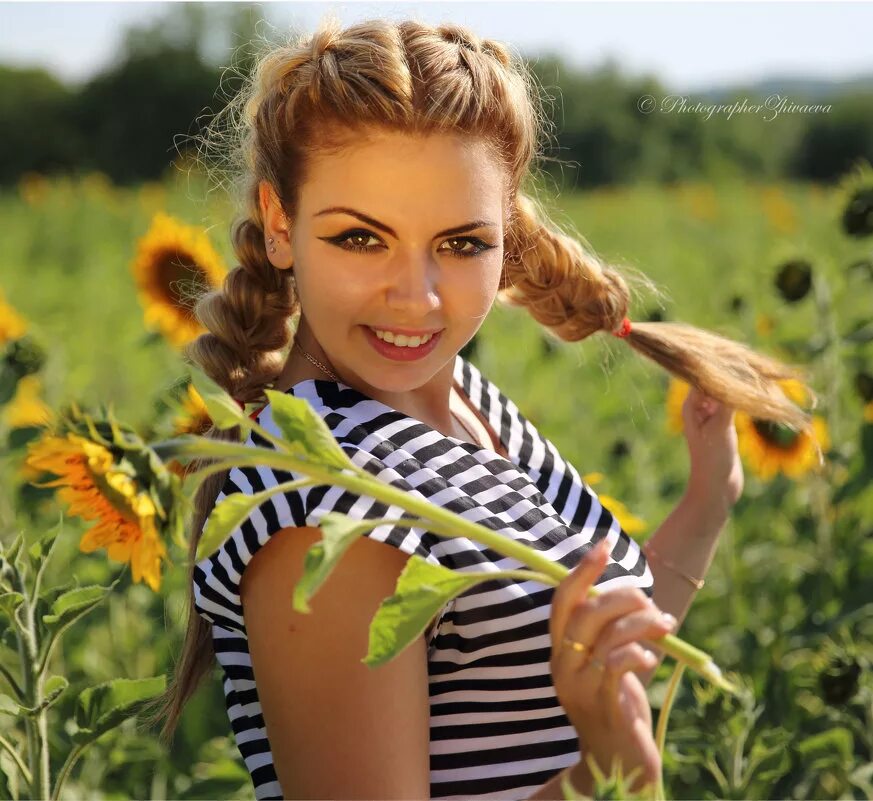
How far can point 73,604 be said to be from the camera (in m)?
0.98

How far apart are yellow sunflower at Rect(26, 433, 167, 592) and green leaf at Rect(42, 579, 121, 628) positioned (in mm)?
206

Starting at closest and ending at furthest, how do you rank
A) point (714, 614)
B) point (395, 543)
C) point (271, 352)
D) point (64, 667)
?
point (395, 543) < point (271, 352) < point (64, 667) < point (714, 614)

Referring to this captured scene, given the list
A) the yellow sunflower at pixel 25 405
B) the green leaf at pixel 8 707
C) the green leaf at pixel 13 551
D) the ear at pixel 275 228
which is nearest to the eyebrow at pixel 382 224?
the ear at pixel 275 228

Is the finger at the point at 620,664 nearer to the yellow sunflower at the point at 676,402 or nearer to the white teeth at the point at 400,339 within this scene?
the white teeth at the point at 400,339

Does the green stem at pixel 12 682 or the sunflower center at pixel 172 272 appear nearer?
the green stem at pixel 12 682

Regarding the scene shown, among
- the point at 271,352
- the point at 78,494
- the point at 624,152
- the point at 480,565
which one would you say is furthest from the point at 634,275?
the point at 624,152

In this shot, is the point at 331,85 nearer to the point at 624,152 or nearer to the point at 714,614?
the point at 714,614

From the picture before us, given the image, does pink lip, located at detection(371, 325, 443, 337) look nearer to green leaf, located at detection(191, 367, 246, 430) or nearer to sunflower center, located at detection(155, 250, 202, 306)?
green leaf, located at detection(191, 367, 246, 430)

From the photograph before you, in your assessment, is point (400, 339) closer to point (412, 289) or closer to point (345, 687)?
point (412, 289)

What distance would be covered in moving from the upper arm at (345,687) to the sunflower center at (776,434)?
111cm

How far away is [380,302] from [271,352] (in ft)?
0.80

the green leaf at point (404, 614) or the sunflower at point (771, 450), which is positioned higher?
the sunflower at point (771, 450)

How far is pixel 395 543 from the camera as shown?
976mm

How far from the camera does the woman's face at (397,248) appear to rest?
1.07m
